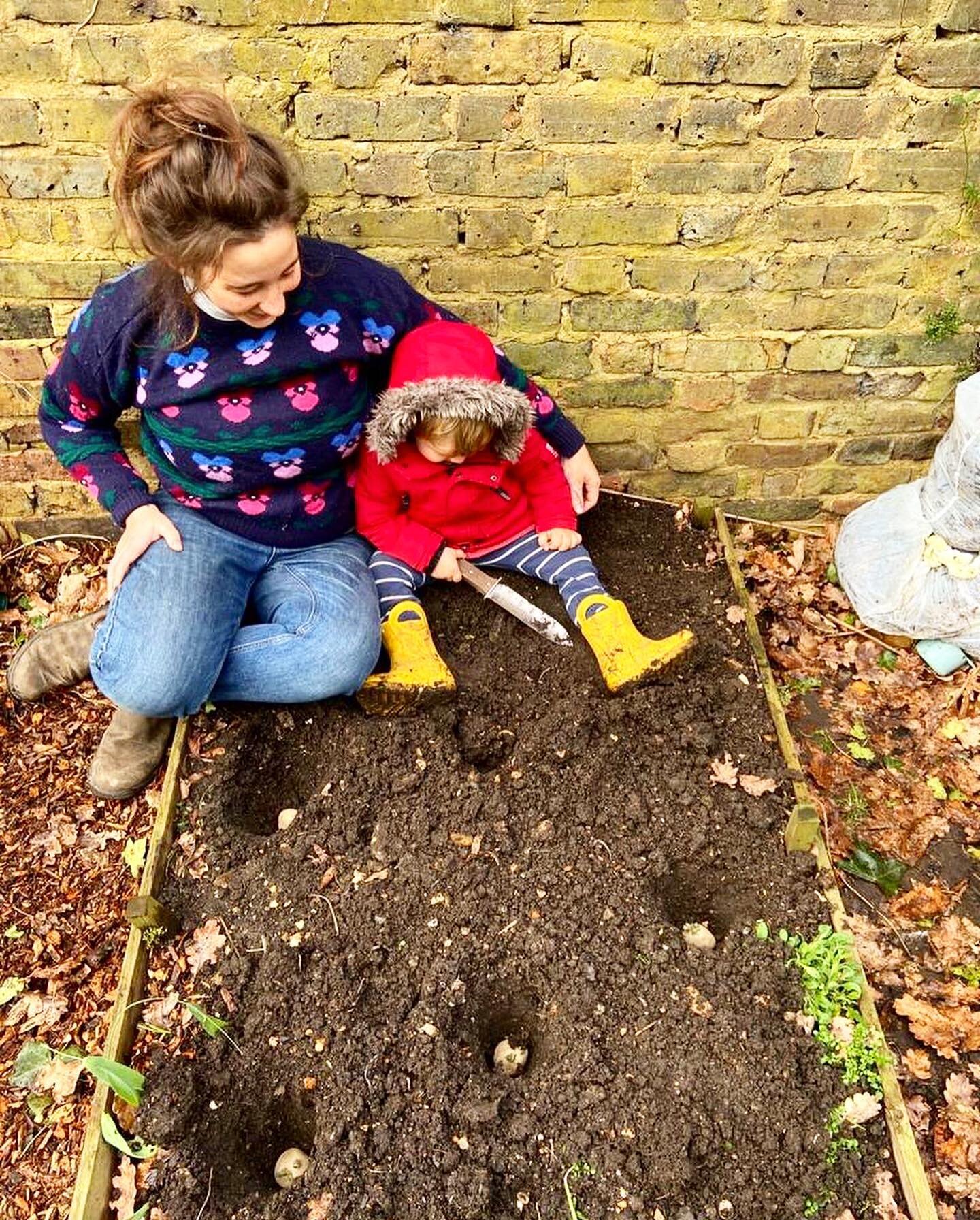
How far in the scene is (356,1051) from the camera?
2061 mm

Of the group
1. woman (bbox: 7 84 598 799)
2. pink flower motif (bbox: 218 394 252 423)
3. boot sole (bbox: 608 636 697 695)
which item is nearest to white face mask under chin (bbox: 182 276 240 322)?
woman (bbox: 7 84 598 799)

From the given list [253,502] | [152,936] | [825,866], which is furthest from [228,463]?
[825,866]

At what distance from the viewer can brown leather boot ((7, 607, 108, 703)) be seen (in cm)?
291

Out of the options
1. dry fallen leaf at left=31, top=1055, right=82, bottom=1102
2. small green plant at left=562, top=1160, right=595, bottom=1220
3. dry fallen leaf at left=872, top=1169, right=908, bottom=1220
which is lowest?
dry fallen leaf at left=31, top=1055, right=82, bottom=1102

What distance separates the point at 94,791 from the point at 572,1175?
172cm

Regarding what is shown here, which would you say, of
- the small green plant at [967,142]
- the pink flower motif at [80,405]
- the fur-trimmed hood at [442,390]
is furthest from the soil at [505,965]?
the small green plant at [967,142]

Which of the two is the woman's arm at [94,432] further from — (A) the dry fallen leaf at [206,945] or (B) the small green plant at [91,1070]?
(B) the small green plant at [91,1070]

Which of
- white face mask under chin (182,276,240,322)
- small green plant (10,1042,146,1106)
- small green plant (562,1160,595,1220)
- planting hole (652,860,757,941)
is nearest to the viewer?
small green plant (562,1160,595,1220)

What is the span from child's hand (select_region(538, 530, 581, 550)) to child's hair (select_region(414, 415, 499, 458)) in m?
0.48

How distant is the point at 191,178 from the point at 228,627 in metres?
1.21

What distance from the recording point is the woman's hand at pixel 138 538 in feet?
A: 8.34

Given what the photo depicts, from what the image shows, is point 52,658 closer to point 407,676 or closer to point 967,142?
point 407,676

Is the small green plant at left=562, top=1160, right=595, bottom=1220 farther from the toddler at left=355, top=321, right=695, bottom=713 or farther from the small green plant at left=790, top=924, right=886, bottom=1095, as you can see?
the toddler at left=355, top=321, right=695, bottom=713

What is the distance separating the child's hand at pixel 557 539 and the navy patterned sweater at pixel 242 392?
0.51m
